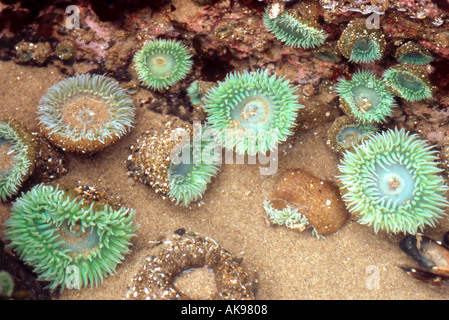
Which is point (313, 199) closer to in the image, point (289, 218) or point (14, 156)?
point (289, 218)

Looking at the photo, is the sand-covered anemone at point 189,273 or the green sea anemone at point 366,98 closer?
the sand-covered anemone at point 189,273

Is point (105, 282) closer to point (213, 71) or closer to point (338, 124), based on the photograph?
point (213, 71)

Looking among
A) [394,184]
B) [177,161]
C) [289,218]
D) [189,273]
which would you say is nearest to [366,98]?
[394,184]

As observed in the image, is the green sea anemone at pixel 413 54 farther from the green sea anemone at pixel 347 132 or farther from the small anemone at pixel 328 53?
the green sea anemone at pixel 347 132

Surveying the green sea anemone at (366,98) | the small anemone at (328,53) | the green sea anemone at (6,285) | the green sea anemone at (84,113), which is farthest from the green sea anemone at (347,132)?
the green sea anemone at (6,285)

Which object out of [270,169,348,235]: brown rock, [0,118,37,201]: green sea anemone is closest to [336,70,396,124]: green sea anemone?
[270,169,348,235]: brown rock

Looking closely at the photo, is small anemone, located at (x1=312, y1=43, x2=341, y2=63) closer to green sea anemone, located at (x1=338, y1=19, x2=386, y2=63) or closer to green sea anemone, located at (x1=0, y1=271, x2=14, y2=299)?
green sea anemone, located at (x1=338, y1=19, x2=386, y2=63)
